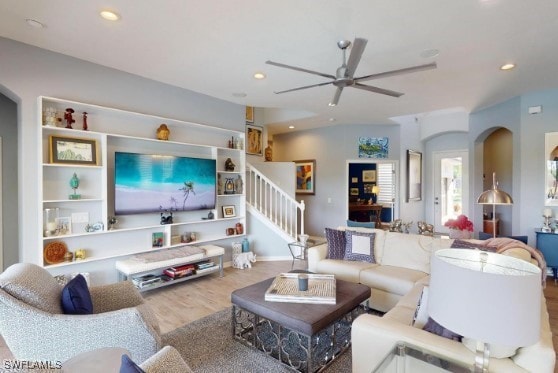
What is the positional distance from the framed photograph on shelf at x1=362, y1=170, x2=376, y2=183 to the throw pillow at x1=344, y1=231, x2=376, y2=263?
6113 millimetres

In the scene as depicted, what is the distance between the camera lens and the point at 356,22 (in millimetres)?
2539

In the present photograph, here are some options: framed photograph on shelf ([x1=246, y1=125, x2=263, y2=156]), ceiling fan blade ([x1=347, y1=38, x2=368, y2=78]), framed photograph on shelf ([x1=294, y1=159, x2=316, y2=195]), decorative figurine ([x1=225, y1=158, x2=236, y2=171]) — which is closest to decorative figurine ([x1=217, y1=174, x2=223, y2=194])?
decorative figurine ([x1=225, y1=158, x2=236, y2=171])

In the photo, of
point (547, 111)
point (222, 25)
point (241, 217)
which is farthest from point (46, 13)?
point (547, 111)

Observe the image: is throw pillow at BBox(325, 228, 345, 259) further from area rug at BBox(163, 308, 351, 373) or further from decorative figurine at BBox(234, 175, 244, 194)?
decorative figurine at BBox(234, 175, 244, 194)

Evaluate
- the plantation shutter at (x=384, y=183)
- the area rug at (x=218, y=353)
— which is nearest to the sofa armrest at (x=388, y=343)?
the area rug at (x=218, y=353)

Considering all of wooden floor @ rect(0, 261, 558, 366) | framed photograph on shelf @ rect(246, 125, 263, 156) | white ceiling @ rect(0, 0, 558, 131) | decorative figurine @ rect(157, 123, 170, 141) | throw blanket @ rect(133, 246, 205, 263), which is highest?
white ceiling @ rect(0, 0, 558, 131)

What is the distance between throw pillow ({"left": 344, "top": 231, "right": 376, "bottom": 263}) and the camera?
144 inches

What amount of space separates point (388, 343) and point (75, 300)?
2019 millimetres

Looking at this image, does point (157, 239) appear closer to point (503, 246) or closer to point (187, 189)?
point (187, 189)

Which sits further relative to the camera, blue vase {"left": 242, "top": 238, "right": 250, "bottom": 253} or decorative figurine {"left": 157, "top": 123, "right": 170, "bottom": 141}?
blue vase {"left": 242, "top": 238, "right": 250, "bottom": 253}

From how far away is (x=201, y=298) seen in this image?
11.8 ft

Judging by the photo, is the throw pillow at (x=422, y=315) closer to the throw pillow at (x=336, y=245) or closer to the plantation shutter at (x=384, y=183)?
the throw pillow at (x=336, y=245)

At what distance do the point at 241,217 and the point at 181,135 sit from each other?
1796mm

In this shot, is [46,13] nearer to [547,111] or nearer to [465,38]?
[465,38]
